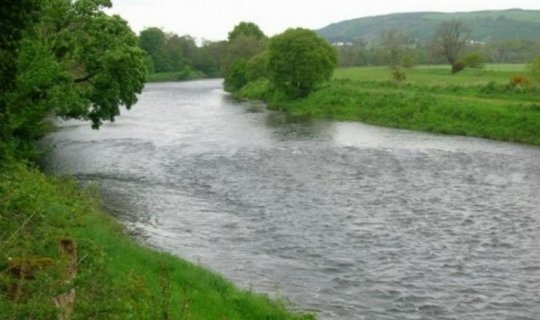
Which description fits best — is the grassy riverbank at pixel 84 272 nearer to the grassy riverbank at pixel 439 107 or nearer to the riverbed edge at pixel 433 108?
the riverbed edge at pixel 433 108

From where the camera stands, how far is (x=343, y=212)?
83.6ft

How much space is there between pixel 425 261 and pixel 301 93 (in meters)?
53.9

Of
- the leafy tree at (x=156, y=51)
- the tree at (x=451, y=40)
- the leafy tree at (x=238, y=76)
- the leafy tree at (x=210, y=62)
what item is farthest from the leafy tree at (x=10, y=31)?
the leafy tree at (x=210, y=62)

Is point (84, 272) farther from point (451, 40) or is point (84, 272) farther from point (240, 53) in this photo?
point (451, 40)

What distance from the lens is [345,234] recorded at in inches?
885

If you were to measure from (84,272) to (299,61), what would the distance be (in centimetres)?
6086

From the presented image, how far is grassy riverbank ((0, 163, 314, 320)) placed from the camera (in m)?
9.48

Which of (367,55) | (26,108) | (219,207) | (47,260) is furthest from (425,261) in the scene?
(367,55)

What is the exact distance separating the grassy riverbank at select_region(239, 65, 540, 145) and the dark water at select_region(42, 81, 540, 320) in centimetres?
303

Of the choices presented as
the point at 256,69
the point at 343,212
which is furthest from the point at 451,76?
Answer: the point at 343,212

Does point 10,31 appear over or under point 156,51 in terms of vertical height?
under

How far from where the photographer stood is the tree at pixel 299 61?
70.2m

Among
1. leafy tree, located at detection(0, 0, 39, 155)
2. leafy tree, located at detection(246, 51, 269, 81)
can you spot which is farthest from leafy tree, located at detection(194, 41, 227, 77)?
leafy tree, located at detection(0, 0, 39, 155)

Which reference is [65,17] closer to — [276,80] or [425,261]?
[425,261]
